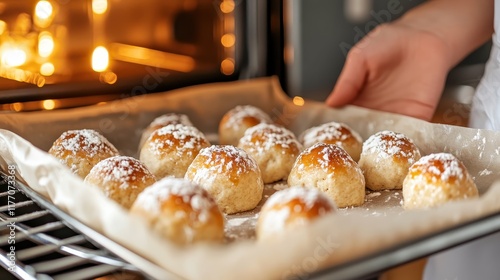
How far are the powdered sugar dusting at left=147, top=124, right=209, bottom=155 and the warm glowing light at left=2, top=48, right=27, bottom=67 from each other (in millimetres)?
486

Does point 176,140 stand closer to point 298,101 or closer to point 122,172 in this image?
point 122,172

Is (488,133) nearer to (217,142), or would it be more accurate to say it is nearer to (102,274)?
(217,142)

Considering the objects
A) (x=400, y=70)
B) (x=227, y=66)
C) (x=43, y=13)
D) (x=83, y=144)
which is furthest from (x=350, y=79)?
(x=43, y=13)

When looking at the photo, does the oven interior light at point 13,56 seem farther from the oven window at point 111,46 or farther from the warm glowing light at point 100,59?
the warm glowing light at point 100,59

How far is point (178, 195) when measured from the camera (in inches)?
42.8

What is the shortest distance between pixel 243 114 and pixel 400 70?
1.82 feet

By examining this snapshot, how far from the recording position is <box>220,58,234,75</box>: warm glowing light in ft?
6.90

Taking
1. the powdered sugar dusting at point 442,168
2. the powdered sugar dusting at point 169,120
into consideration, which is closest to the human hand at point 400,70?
the powdered sugar dusting at point 169,120

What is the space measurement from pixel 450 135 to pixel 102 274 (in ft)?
3.44

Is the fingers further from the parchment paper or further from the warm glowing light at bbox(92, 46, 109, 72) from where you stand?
the warm glowing light at bbox(92, 46, 109, 72)

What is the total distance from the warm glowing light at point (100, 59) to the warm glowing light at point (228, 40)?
1.29ft

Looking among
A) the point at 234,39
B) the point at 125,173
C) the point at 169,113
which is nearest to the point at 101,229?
the point at 125,173

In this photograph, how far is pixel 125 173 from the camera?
4.43ft

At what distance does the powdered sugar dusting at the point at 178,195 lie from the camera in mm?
1073
